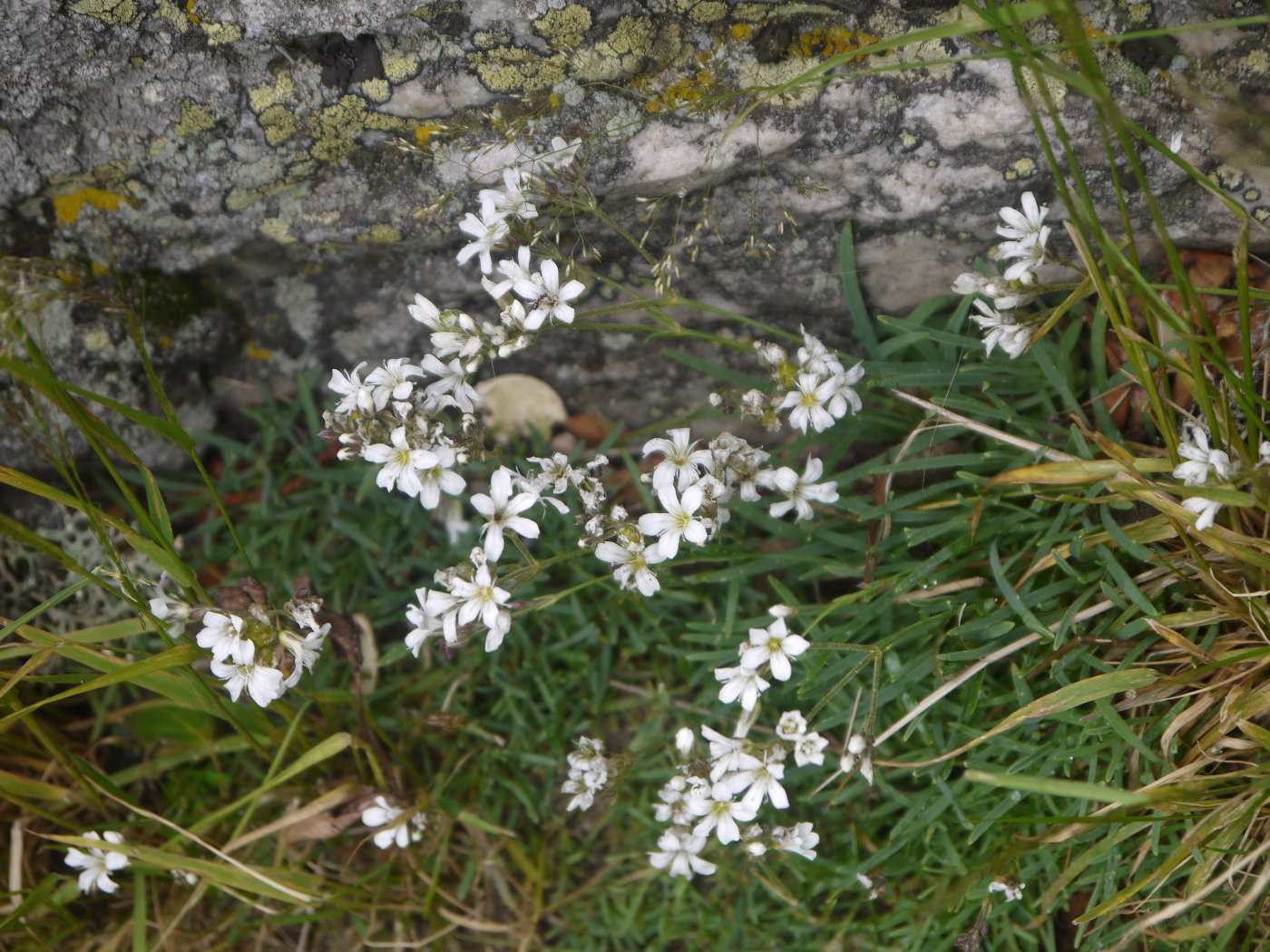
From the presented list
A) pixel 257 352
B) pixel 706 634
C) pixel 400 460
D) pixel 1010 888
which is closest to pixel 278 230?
pixel 257 352

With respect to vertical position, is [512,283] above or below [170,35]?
below

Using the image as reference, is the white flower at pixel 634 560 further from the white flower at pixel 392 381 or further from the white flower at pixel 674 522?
the white flower at pixel 392 381

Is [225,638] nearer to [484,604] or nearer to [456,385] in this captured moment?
[484,604]

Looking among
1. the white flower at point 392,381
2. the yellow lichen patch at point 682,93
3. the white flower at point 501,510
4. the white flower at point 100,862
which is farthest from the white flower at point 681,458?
the white flower at point 100,862

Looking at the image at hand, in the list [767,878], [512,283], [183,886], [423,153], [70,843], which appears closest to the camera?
[512,283]

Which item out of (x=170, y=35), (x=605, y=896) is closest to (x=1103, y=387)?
(x=605, y=896)

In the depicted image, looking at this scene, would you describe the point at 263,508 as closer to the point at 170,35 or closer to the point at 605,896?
the point at 170,35

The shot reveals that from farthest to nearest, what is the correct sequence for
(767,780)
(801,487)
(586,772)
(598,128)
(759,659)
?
(586,772) < (598,128) < (801,487) < (767,780) < (759,659)

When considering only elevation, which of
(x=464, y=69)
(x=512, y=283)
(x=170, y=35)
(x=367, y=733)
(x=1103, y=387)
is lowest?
(x=367, y=733)
